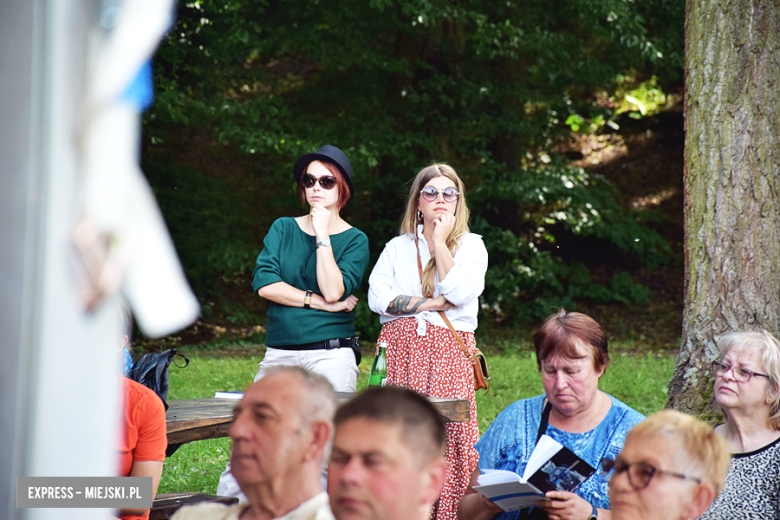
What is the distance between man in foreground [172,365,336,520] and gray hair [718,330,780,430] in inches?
70.1

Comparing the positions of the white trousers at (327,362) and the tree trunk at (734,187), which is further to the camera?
the tree trunk at (734,187)

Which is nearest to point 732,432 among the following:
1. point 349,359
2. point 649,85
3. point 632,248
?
point 349,359

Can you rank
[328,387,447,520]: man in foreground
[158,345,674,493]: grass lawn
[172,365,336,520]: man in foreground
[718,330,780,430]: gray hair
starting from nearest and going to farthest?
1. [328,387,447,520]: man in foreground
2. [172,365,336,520]: man in foreground
3. [718,330,780,430]: gray hair
4. [158,345,674,493]: grass lawn

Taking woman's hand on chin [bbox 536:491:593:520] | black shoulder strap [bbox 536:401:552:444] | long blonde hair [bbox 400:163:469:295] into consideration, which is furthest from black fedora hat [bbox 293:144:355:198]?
woman's hand on chin [bbox 536:491:593:520]

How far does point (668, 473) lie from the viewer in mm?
1740

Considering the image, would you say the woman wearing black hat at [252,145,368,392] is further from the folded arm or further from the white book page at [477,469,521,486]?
the white book page at [477,469,521,486]

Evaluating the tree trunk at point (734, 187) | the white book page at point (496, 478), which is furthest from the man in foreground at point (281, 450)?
the tree trunk at point (734, 187)

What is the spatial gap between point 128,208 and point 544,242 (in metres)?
13.5

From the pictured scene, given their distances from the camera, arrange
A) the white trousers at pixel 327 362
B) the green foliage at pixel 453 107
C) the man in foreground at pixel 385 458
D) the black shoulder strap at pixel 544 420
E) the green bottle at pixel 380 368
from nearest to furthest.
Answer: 1. the man in foreground at pixel 385 458
2. the black shoulder strap at pixel 544 420
3. the white trousers at pixel 327 362
4. the green bottle at pixel 380 368
5. the green foliage at pixel 453 107

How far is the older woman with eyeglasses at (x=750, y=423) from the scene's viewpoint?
8.51 feet

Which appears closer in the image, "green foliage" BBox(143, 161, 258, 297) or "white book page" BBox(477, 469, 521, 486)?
"white book page" BBox(477, 469, 521, 486)

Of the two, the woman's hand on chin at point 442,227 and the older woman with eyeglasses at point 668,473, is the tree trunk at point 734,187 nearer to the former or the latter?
the woman's hand on chin at point 442,227

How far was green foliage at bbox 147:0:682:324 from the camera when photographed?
10.2 metres

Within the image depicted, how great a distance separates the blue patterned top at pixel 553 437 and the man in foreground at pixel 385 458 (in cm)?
98
